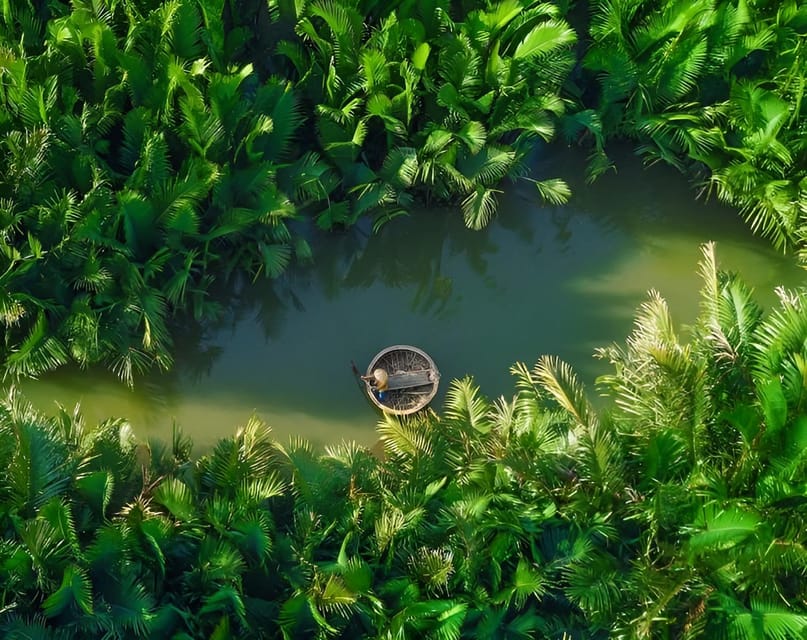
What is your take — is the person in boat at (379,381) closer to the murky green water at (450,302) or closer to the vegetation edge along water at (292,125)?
the murky green water at (450,302)

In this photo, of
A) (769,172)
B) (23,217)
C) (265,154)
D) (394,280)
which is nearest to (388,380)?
(394,280)

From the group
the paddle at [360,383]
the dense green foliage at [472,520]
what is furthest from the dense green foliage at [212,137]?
the dense green foliage at [472,520]

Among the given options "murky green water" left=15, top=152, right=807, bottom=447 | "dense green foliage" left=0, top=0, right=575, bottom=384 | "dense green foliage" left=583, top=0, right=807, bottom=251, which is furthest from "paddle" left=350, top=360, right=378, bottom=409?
"dense green foliage" left=583, top=0, right=807, bottom=251

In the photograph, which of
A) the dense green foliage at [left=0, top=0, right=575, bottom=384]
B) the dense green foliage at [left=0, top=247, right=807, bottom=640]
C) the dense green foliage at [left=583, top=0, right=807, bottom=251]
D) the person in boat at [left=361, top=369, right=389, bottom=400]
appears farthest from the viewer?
the dense green foliage at [left=583, top=0, right=807, bottom=251]

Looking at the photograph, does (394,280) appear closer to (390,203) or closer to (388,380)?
(390,203)

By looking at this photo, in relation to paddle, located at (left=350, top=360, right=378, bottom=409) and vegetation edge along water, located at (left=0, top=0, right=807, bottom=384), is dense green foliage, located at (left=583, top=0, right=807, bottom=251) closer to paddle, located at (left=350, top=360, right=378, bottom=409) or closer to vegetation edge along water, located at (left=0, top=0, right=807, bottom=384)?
vegetation edge along water, located at (left=0, top=0, right=807, bottom=384)

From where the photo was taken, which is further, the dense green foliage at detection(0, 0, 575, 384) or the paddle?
the paddle

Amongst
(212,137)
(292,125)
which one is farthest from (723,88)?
(212,137)

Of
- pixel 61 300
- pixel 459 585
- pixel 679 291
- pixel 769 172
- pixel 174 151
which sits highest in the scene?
pixel 769 172
